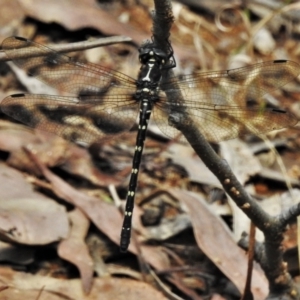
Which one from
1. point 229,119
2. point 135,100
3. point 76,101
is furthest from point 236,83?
point 76,101

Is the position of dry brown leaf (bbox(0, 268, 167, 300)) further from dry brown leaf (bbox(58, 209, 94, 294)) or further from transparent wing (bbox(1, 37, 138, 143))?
transparent wing (bbox(1, 37, 138, 143))

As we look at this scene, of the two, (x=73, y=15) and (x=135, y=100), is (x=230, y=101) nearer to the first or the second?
(x=135, y=100)

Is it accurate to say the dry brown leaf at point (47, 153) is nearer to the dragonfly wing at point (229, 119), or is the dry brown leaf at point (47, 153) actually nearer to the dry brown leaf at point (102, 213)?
the dry brown leaf at point (102, 213)

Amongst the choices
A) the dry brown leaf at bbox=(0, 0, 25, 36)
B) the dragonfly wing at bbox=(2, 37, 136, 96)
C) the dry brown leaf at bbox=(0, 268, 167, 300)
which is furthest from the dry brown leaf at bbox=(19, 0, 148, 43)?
the dry brown leaf at bbox=(0, 268, 167, 300)

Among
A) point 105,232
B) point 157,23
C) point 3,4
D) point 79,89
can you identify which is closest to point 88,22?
point 3,4

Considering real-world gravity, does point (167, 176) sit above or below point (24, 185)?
above

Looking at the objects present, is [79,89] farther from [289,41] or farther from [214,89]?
[289,41]

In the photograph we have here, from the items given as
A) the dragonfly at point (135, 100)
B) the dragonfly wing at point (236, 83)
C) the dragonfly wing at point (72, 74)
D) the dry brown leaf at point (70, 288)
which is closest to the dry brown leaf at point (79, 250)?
the dry brown leaf at point (70, 288)
